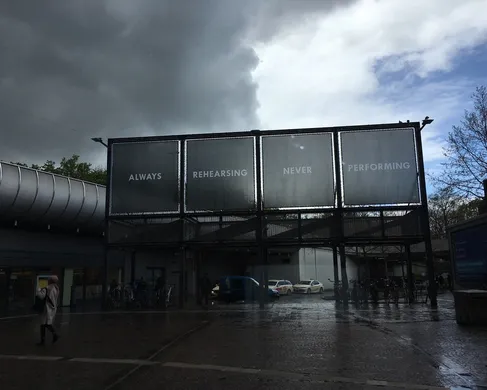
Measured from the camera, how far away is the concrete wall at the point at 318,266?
45.3 metres

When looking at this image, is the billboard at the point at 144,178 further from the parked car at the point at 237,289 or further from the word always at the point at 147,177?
the parked car at the point at 237,289

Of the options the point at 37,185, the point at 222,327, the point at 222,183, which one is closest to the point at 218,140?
the point at 222,183

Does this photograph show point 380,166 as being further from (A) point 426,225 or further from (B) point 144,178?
(B) point 144,178

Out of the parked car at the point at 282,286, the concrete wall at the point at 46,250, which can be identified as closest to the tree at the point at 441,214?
the parked car at the point at 282,286

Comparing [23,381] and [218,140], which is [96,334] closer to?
[23,381]

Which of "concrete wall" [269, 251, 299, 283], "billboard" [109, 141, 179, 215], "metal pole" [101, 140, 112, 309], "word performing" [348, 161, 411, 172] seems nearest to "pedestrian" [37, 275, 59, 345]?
"metal pole" [101, 140, 112, 309]

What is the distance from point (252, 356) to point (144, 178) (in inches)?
677

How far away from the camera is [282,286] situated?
36750 millimetres

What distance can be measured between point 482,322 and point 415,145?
39.2 feet

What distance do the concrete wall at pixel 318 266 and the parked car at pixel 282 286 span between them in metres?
6.57

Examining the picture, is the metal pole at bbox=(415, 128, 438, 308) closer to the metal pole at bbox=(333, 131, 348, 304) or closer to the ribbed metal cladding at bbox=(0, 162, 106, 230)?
the metal pole at bbox=(333, 131, 348, 304)

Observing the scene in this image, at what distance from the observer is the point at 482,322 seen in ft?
44.9

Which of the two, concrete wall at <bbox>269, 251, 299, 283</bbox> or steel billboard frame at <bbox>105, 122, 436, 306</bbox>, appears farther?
concrete wall at <bbox>269, 251, 299, 283</bbox>

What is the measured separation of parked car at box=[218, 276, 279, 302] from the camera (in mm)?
28938
